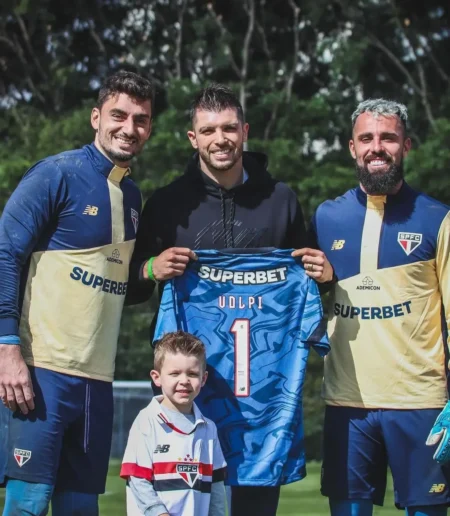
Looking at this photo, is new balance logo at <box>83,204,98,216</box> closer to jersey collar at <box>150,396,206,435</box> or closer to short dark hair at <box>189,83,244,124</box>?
short dark hair at <box>189,83,244,124</box>

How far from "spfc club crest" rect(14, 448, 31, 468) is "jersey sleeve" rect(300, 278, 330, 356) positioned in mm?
1098

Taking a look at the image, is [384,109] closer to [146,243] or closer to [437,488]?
[146,243]

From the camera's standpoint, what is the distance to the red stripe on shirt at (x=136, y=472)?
3.69 metres

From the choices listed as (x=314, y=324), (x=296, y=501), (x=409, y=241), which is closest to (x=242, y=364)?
(x=314, y=324)

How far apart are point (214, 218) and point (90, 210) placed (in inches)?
19.2

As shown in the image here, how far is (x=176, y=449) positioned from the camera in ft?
12.2

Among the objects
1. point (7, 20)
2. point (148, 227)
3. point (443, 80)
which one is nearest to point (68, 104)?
point (7, 20)

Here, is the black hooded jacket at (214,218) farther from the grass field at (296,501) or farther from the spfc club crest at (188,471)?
the grass field at (296,501)

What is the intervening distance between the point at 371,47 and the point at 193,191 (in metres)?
9.89

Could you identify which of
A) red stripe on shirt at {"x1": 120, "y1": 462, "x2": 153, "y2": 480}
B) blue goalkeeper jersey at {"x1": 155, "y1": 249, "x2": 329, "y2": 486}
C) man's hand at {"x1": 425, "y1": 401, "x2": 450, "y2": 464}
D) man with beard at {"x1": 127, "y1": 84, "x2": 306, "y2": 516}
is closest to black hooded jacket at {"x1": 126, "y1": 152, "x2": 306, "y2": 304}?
man with beard at {"x1": 127, "y1": 84, "x2": 306, "y2": 516}

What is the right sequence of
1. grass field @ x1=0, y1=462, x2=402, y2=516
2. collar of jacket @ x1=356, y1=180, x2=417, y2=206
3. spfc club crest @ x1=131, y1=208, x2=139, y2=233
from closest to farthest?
spfc club crest @ x1=131, y1=208, x2=139, y2=233 < collar of jacket @ x1=356, y1=180, x2=417, y2=206 < grass field @ x1=0, y1=462, x2=402, y2=516

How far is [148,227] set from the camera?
417cm

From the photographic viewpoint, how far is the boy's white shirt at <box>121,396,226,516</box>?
369 cm

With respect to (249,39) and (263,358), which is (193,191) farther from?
(249,39)
